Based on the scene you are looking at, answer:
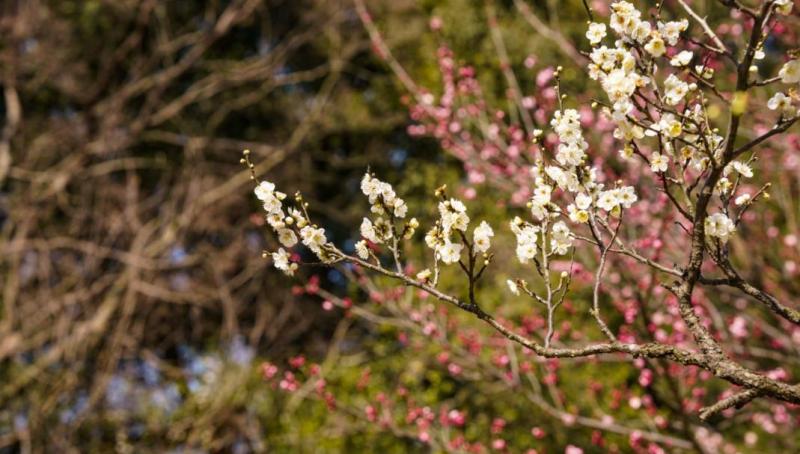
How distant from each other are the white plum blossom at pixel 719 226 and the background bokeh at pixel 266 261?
1.23m

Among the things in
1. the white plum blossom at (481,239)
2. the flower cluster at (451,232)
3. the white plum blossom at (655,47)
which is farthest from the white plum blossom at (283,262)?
the white plum blossom at (655,47)

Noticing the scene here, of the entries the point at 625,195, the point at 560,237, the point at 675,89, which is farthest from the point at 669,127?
the point at 560,237

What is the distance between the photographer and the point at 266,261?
308 inches

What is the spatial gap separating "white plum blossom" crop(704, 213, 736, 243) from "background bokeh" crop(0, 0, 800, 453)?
1232 mm

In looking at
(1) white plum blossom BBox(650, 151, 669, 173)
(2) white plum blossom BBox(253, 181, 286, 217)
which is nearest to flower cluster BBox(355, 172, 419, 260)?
(2) white plum blossom BBox(253, 181, 286, 217)

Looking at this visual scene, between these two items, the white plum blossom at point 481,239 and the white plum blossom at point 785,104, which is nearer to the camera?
the white plum blossom at point 785,104

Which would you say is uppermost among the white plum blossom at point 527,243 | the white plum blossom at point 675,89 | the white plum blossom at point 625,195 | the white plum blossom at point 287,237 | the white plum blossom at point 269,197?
the white plum blossom at point 675,89

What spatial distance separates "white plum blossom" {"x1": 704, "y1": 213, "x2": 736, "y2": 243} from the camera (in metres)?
1.61

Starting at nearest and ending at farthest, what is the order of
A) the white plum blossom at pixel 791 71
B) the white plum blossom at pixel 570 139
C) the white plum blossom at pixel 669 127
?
the white plum blossom at pixel 791 71 → the white plum blossom at pixel 669 127 → the white plum blossom at pixel 570 139

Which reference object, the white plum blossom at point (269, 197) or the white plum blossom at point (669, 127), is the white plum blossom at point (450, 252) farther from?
the white plum blossom at point (669, 127)

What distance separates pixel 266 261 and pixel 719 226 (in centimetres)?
660

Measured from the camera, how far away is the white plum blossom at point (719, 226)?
161 cm

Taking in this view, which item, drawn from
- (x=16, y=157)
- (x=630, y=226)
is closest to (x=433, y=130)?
(x=630, y=226)

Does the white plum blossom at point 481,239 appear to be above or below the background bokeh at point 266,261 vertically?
below
